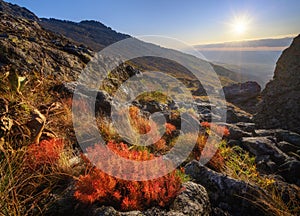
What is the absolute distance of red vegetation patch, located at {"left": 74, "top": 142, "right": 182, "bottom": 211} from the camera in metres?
3.42

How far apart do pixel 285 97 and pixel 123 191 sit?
21.4 metres

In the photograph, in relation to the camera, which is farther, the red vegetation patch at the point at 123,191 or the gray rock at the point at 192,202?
the gray rock at the point at 192,202

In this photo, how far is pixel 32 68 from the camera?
9961 mm

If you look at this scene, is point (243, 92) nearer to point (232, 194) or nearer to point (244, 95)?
point (244, 95)

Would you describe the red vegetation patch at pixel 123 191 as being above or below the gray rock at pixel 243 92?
above

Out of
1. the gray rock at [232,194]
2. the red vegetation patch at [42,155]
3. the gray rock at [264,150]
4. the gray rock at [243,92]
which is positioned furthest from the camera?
the gray rock at [243,92]

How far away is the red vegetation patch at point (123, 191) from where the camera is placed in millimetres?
3424

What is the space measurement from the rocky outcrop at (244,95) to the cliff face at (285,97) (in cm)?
1547

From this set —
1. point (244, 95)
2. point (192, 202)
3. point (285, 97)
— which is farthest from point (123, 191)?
point (244, 95)

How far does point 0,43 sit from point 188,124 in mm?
9097

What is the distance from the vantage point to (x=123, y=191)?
3.77m

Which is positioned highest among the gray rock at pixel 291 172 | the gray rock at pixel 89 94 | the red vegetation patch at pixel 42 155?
the gray rock at pixel 89 94

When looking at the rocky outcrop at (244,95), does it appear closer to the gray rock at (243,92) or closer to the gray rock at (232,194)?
the gray rock at (243,92)

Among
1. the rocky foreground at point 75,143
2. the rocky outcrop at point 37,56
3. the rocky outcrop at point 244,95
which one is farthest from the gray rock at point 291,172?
the rocky outcrop at point 244,95
